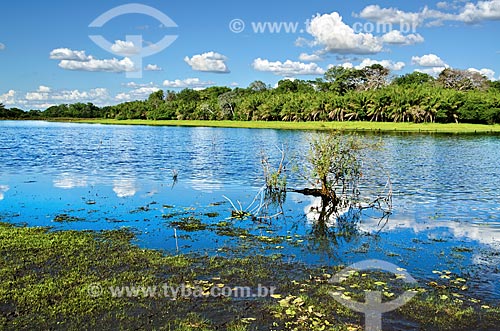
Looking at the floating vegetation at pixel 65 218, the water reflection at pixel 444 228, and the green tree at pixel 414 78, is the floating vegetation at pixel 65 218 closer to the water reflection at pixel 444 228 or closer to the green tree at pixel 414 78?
the water reflection at pixel 444 228

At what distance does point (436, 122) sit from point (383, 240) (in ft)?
305

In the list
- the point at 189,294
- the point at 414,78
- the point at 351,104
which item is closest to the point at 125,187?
the point at 189,294

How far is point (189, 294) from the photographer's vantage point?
377 inches

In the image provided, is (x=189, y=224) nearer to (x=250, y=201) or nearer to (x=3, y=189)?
(x=250, y=201)

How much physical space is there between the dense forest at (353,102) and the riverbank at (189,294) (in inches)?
3612

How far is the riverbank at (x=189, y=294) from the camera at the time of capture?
837cm

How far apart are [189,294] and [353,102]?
101668 millimetres

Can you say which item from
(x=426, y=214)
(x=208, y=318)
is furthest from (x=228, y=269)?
(x=426, y=214)

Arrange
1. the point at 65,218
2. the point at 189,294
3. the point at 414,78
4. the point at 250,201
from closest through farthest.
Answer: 1. the point at 189,294
2. the point at 65,218
3. the point at 250,201
4. the point at 414,78

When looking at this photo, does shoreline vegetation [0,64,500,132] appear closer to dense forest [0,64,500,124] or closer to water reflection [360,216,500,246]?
dense forest [0,64,500,124]

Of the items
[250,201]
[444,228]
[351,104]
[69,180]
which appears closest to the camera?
[444,228]

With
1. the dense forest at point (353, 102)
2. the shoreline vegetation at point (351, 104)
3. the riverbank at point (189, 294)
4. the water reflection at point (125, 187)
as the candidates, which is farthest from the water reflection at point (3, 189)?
the dense forest at point (353, 102)

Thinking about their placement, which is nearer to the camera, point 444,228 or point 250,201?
point 444,228

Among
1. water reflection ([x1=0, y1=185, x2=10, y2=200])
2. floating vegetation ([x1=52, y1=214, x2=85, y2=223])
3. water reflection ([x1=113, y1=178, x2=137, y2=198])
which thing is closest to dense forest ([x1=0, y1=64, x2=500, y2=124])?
water reflection ([x1=113, y1=178, x2=137, y2=198])
